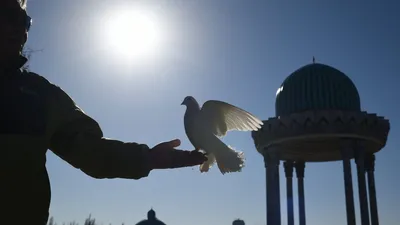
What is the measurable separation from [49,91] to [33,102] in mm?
221

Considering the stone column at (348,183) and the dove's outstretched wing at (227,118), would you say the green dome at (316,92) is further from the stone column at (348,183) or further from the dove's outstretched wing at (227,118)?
the dove's outstretched wing at (227,118)

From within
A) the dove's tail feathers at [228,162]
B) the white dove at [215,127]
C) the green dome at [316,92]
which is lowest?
the dove's tail feathers at [228,162]

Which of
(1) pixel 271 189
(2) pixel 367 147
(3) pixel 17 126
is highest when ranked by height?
(2) pixel 367 147

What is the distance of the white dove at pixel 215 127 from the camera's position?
17.9ft

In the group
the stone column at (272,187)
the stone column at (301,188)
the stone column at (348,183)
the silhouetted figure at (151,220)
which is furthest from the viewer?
the silhouetted figure at (151,220)

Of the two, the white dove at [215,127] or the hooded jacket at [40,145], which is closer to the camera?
the hooded jacket at [40,145]

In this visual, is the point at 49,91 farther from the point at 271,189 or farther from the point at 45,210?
the point at 271,189

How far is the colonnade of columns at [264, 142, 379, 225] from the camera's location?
92.2 ft

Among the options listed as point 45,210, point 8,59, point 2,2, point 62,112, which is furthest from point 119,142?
point 2,2

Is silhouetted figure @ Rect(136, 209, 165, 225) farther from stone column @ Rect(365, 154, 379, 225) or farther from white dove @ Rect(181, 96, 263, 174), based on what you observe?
white dove @ Rect(181, 96, 263, 174)

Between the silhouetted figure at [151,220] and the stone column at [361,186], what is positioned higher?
the silhouetted figure at [151,220]

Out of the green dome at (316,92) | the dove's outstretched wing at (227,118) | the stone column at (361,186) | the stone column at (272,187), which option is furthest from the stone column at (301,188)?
the dove's outstretched wing at (227,118)

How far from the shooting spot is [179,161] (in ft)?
10.5

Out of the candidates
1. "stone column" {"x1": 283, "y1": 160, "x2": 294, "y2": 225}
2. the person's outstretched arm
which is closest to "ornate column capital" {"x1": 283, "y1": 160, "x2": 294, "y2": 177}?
"stone column" {"x1": 283, "y1": 160, "x2": 294, "y2": 225}
